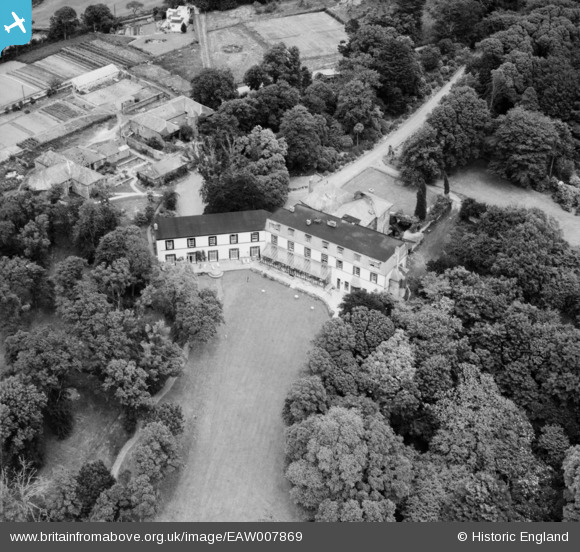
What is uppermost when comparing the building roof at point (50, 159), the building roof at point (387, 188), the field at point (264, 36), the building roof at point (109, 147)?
the building roof at point (50, 159)

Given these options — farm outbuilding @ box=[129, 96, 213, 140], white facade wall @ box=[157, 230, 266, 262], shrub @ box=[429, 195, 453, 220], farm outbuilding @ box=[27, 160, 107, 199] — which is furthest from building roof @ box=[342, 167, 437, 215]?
farm outbuilding @ box=[27, 160, 107, 199]

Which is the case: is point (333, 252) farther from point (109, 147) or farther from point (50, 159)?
point (50, 159)

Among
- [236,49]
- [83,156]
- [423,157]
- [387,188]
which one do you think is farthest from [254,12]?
[387,188]

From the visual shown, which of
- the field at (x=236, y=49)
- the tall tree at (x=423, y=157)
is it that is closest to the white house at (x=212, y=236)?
the tall tree at (x=423, y=157)

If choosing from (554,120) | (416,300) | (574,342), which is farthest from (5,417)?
(554,120)

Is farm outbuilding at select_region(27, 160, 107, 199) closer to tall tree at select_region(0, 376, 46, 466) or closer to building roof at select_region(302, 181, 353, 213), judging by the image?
building roof at select_region(302, 181, 353, 213)

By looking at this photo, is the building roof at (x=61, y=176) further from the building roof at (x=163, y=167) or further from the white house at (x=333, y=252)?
the white house at (x=333, y=252)

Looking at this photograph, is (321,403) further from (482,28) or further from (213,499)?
(482,28)

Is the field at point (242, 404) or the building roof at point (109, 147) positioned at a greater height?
the building roof at point (109, 147)
